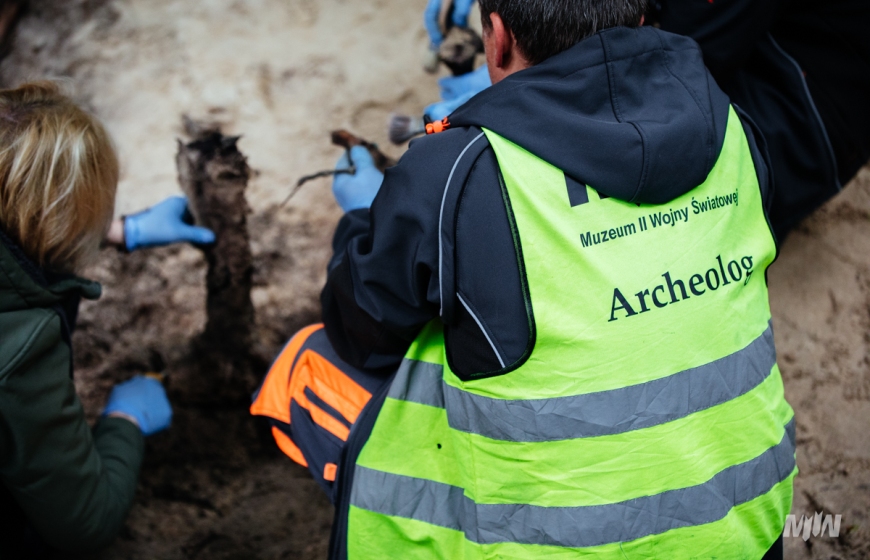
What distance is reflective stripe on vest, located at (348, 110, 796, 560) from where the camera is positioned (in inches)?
32.8

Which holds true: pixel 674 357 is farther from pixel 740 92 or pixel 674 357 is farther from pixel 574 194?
pixel 740 92

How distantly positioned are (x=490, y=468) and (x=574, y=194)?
1.32 ft

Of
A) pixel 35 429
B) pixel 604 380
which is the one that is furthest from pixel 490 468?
pixel 35 429

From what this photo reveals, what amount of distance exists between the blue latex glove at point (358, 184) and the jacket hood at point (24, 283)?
0.58 meters

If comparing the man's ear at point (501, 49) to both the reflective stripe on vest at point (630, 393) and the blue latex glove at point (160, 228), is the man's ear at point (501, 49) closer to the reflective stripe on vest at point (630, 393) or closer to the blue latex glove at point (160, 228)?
the reflective stripe on vest at point (630, 393)

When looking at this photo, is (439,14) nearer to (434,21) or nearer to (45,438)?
(434,21)

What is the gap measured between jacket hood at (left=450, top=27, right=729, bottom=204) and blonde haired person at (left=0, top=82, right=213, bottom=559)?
27.0 inches

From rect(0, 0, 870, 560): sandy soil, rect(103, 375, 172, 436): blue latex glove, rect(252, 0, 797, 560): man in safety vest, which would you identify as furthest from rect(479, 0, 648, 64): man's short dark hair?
rect(103, 375, 172, 436): blue latex glove

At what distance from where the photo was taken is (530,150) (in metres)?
0.83

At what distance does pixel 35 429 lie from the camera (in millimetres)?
1027

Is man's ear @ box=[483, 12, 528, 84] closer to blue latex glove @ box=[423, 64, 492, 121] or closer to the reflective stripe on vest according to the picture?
the reflective stripe on vest

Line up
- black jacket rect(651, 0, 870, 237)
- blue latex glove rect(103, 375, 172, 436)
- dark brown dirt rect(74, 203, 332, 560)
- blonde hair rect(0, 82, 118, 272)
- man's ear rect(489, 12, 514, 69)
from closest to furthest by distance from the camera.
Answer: man's ear rect(489, 12, 514, 69) → blonde hair rect(0, 82, 118, 272) → black jacket rect(651, 0, 870, 237) → blue latex glove rect(103, 375, 172, 436) → dark brown dirt rect(74, 203, 332, 560)

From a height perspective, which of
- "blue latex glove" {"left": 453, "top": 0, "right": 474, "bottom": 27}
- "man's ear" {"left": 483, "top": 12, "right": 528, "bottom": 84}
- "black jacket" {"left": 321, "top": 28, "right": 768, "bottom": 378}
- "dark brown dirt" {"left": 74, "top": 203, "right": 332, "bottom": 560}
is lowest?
"dark brown dirt" {"left": 74, "top": 203, "right": 332, "bottom": 560}

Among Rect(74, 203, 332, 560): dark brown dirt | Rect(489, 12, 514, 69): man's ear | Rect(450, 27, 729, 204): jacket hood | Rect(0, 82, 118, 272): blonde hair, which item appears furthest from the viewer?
Rect(74, 203, 332, 560): dark brown dirt
